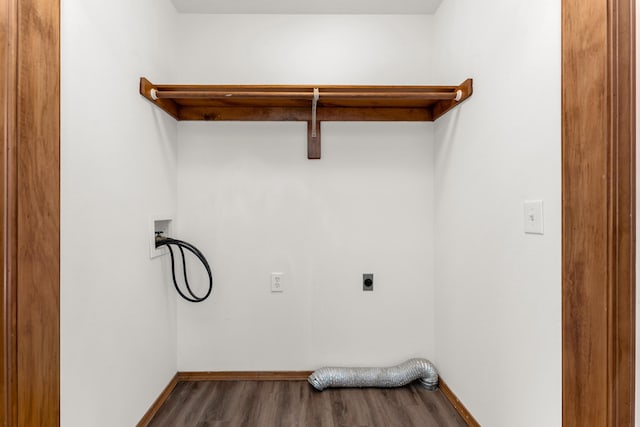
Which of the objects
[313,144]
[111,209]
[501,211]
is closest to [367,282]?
[313,144]

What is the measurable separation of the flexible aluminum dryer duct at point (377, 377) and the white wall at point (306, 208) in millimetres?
122

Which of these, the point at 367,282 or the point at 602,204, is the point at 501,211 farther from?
the point at 367,282

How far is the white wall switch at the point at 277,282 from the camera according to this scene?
228 cm

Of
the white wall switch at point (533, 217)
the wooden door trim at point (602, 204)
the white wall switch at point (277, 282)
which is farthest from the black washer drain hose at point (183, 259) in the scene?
the wooden door trim at point (602, 204)

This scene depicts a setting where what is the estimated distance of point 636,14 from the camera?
861 millimetres

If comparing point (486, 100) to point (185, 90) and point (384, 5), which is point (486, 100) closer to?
point (384, 5)

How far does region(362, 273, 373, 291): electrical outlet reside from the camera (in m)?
2.30

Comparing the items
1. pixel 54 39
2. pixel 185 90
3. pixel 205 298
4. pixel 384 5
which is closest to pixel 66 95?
pixel 54 39

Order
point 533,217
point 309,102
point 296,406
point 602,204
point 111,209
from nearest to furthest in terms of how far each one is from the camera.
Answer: point 602,204 < point 533,217 < point 111,209 < point 296,406 < point 309,102

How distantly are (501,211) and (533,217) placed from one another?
0.23 m

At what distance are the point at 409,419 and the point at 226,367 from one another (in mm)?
1090

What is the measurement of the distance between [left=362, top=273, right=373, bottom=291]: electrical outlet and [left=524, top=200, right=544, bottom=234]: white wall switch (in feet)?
3.64

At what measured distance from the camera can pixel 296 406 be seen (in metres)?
1.97

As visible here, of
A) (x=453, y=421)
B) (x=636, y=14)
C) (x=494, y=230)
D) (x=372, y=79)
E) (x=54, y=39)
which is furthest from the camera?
(x=372, y=79)
